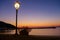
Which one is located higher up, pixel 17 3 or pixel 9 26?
pixel 9 26

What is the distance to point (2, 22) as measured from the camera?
45969mm

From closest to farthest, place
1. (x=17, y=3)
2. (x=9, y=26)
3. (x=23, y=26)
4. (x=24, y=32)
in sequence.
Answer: (x=17, y=3)
(x=24, y=32)
(x=23, y=26)
(x=9, y=26)

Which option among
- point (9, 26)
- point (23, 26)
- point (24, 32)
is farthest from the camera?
point (9, 26)

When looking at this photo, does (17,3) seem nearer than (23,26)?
Yes

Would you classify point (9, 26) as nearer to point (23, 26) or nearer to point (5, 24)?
point (5, 24)

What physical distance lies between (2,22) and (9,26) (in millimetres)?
2348

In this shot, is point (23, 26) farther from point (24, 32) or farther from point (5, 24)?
→ point (5, 24)

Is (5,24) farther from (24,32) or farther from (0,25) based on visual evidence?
(24,32)

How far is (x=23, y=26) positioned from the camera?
36.8m

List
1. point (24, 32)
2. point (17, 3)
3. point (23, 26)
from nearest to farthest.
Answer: point (17, 3)
point (24, 32)
point (23, 26)

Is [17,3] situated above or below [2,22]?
below

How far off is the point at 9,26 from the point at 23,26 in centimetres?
925

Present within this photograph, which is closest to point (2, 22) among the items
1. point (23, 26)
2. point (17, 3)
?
point (23, 26)

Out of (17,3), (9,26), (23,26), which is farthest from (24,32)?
(17,3)
